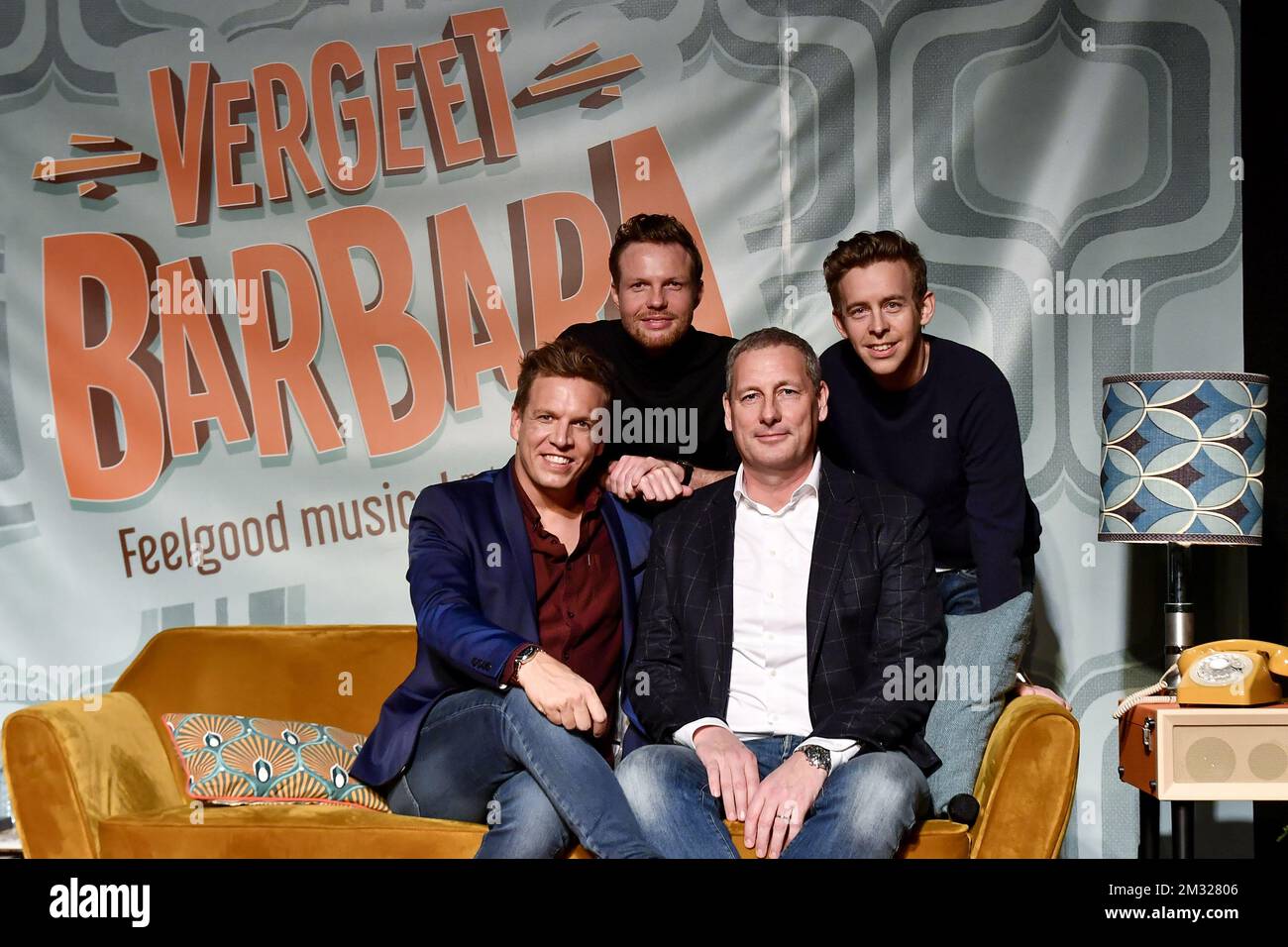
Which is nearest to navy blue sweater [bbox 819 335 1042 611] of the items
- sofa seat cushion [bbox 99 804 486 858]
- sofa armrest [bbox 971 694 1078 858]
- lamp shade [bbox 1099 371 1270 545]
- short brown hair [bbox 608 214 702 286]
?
lamp shade [bbox 1099 371 1270 545]

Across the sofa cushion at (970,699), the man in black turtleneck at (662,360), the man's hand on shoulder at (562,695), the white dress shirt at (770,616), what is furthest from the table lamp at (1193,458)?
the man's hand on shoulder at (562,695)

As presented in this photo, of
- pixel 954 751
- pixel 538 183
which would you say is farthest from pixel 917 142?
pixel 954 751

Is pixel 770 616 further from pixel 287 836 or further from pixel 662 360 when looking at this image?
pixel 287 836

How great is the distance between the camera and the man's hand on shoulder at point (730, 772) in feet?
7.28

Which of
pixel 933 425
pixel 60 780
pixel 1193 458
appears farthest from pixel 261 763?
pixel 1193 458

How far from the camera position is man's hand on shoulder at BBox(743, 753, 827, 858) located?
2172 millimetres

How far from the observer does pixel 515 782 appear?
231cm

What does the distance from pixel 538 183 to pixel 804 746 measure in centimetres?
182

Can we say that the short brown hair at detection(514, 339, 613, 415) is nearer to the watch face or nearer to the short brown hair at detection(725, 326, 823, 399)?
the short brown hair at detection(725, 326, 823, 399)

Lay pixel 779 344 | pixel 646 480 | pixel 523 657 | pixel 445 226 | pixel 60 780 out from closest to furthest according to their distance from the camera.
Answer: pixel 523 657 < pixel 60 780 < pixel 779 344 < pixel 646 480 < pixel 445 226

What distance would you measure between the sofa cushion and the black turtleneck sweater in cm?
74

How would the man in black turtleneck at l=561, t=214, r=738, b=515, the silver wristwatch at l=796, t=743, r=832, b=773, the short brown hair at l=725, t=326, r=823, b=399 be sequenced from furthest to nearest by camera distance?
the man in black turtleneck at l=561, t=214, r=738, b=515 → the short brown hair at l=725, t=326, r=823, b=399 → the silver wristwatch at l=796, t=743, r=832, b=773

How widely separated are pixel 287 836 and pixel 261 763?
0.80 feet
